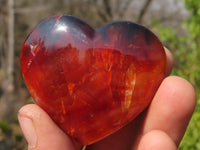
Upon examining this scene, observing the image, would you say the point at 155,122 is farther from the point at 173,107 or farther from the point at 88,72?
the point at 88,72

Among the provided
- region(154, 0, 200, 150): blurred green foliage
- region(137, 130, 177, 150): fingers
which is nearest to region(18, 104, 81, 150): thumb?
region(137, 130, 177, 150): fingers

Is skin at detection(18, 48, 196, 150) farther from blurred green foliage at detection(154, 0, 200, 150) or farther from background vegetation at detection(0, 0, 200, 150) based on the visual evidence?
background vegetation at detection(0, 0, 200, 150)

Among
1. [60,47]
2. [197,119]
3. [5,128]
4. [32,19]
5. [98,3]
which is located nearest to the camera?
[60,47]

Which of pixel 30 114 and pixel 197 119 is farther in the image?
pixel 197 119

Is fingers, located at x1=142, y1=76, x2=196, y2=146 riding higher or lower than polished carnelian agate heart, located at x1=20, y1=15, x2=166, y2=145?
lower

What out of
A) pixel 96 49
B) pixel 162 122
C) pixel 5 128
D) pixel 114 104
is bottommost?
pixel 5 128

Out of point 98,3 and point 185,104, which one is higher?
point 185,104

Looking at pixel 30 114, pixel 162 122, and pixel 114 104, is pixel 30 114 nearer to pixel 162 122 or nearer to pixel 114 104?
pixel 114 104

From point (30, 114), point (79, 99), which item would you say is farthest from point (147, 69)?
point (30, 114)
